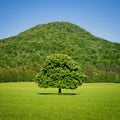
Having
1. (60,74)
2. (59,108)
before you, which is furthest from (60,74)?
(59,108)

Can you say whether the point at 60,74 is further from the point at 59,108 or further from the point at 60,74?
the point at 59,108

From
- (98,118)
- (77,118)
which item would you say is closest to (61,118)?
(77,118)

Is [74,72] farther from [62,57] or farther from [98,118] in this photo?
[98,118]

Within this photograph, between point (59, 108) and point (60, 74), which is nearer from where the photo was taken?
point (59, 108)

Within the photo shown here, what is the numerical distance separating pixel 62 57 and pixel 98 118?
44.7 meters

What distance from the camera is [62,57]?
240ft

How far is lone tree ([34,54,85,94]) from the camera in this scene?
230ft

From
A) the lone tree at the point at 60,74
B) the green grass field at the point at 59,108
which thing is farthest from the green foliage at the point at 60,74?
the green grass field at the point at 59,108

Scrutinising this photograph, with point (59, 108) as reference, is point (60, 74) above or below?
above

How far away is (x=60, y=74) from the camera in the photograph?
232 feet

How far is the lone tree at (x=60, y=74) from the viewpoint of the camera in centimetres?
7012

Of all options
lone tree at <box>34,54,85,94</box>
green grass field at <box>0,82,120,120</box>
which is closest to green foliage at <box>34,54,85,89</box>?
lone tree at <box>34,54,85,94</box>

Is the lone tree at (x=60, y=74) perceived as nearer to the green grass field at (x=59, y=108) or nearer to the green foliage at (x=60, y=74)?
the green foliage at (x=60, y=74)

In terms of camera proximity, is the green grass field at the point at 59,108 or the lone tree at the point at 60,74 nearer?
the green grass field at the point at 59,108
